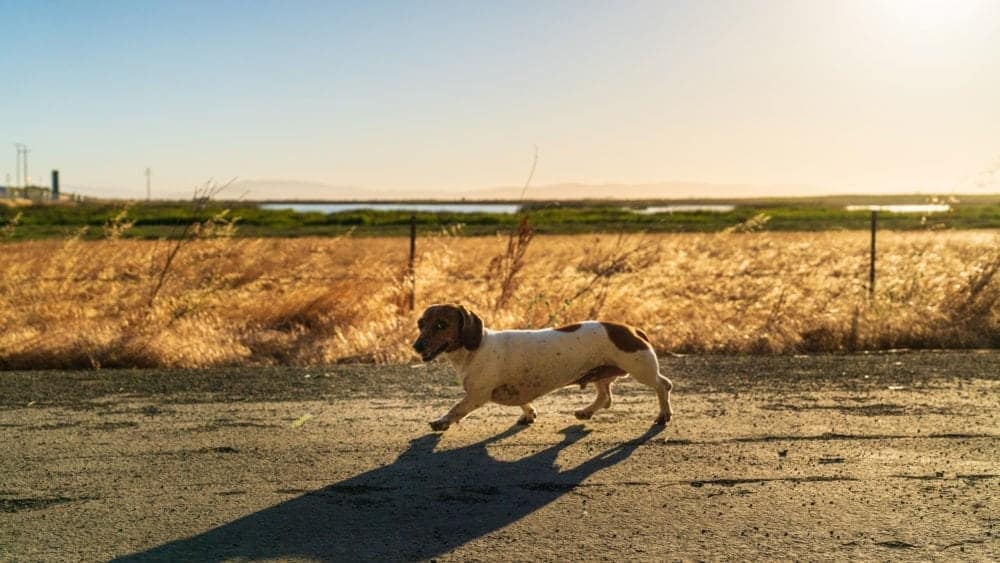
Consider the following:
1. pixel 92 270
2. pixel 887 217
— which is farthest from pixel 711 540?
pixel 887 217

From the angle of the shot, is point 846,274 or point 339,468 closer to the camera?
point 339,468

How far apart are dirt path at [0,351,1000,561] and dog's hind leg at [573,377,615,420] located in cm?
10

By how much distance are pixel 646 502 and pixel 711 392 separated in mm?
3520

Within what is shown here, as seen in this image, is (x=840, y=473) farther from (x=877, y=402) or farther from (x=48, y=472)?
(x=48, y=472)

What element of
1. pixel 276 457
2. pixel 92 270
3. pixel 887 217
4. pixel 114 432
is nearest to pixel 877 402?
pixel 276 457

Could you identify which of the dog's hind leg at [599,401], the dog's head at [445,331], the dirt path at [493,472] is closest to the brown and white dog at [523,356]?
the dog's head at [445,331]

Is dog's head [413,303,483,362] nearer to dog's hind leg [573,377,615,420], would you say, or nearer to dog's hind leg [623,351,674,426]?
dog's hind leg [573,377,615,420]

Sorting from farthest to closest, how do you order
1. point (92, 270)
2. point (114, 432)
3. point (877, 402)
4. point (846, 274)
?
point (846, 274), point (92, 270), point (877, 402), point (114, 432)

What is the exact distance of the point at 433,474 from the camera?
6422 millimetres

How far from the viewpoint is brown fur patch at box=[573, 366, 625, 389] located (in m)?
7.67

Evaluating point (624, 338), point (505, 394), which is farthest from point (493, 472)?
point (624, 338)

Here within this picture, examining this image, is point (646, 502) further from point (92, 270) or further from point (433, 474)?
point (92, 270)

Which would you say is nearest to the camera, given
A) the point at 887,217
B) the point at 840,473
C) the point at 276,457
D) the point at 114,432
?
the point at 840,473

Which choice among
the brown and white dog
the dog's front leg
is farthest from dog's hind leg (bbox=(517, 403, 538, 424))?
the dog's front leg
